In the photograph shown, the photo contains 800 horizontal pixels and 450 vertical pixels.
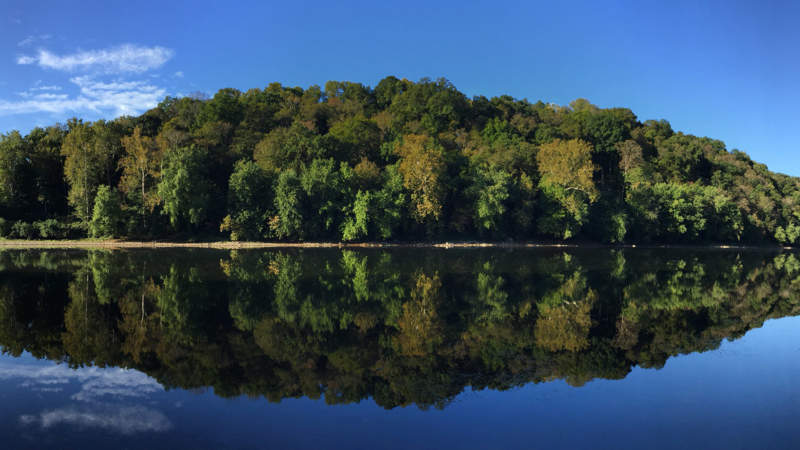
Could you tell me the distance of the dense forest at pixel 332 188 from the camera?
53.0 meters

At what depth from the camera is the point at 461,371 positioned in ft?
32.7

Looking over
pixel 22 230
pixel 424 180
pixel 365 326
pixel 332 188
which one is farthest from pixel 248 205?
pixel 365 326

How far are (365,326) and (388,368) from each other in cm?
360

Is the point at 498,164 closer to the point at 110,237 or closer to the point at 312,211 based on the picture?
the point at 312,211

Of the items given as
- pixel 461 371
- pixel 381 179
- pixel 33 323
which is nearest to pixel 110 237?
pixel 381 179

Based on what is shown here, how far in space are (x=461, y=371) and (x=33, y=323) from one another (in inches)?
488

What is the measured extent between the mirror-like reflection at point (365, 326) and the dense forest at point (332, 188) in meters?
28.4

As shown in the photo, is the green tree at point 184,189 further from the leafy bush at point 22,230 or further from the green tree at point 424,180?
the green tree at point 424,180

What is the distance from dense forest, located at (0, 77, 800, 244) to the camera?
174 feet

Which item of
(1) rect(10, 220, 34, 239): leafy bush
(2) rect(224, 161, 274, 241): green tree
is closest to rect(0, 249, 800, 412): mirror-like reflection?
(2) rect(224, 161, 274, 241): green tree

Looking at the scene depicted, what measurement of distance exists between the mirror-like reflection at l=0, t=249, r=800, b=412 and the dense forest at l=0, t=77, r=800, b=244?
1117 inches

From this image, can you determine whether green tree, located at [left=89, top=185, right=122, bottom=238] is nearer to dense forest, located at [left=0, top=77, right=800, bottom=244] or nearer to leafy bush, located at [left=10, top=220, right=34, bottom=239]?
dense forest, located at [left=0, top=77, right=800, bottom=244]

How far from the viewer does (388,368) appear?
9969mm

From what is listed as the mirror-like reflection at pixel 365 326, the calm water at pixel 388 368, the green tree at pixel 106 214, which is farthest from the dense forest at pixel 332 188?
the calm water at pixel 388 368
